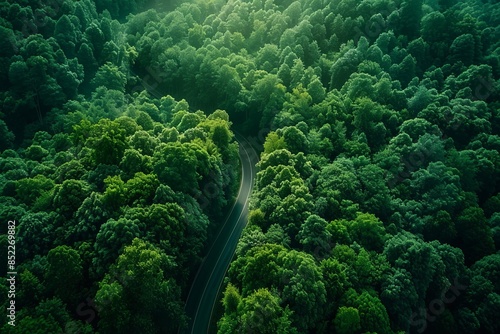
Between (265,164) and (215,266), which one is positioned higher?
(265,164)

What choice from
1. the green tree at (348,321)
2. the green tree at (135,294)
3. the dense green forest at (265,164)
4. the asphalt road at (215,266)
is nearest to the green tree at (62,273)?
the dense green forest at (265,164)

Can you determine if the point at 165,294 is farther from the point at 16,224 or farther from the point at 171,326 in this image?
the point at 16,224

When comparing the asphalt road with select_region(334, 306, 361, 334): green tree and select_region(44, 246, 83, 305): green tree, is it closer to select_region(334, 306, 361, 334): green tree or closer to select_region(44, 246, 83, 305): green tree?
select_region(44, 246, 83, 305): green tree

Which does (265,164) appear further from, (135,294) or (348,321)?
(135,294)

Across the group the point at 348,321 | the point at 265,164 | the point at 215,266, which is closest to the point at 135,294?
the point at 215,266

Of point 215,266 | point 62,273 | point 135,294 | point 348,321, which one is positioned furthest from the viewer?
point 215,266
